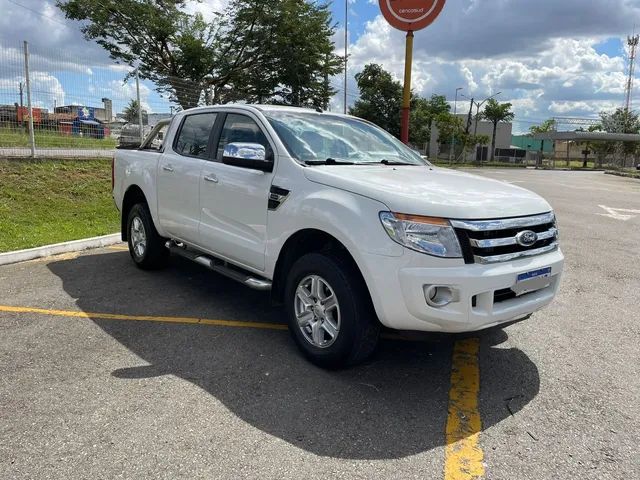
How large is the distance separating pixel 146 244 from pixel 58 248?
6.56 ft

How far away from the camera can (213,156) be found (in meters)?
4.99

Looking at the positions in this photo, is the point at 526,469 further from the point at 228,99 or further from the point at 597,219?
the point at 228,99

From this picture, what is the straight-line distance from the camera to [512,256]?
11.0 feet

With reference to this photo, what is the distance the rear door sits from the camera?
5.12 meters

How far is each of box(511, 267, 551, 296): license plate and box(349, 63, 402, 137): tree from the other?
5298 centimetres

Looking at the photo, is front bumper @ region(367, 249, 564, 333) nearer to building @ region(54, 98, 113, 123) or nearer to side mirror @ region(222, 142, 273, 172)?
side mirror @ region(222, 142, 273, 172)

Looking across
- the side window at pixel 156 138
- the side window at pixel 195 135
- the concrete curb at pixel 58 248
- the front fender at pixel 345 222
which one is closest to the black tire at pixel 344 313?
the front fender at pixel 345 222

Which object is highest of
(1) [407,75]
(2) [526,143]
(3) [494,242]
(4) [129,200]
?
(2) [526,143]

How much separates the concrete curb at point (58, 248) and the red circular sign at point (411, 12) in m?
5.36

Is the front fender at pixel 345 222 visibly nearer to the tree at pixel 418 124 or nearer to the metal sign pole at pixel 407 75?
the metal sign pole at pixel 407 75

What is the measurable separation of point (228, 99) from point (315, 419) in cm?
1667

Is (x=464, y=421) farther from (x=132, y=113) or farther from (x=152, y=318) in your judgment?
(x=132, y=113)

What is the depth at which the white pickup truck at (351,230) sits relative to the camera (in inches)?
125

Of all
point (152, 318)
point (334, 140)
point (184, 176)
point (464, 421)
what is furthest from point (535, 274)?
point (184, 176)
